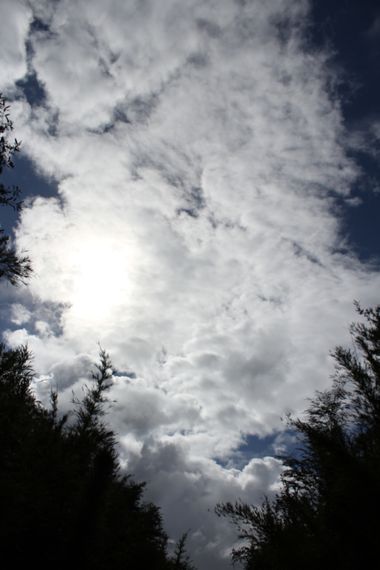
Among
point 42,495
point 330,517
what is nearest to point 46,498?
point 42,495

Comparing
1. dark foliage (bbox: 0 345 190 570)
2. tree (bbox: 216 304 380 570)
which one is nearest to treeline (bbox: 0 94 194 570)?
dark foliage (bbox: 0 345 190 570)

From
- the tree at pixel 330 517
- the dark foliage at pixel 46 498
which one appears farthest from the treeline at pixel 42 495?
the tree at pixel 330 517

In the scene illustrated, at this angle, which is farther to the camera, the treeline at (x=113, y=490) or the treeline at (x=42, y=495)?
the treeline at (x=42, y=495)

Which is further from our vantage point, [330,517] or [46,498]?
[46,498]

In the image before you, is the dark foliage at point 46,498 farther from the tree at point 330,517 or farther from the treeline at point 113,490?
the tree at point 330,517

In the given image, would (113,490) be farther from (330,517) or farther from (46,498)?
(330,517)

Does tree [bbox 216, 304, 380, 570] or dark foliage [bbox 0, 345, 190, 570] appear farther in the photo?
dark foliage [bbox 0, 345, 190, 570]

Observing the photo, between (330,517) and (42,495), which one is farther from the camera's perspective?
(42,495)

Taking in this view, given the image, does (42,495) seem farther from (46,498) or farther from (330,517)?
(330,517)

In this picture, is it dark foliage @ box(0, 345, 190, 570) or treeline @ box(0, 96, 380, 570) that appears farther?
dark foliage @ box(0, 345, 190, 570)

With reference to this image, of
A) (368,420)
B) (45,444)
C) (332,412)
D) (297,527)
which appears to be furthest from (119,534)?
(297,527)

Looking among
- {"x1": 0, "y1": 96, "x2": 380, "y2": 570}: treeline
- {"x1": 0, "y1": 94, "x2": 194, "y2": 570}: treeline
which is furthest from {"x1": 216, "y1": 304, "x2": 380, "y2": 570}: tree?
{"x1": 0, "y1": 94, "x2": 194, "y2": 570}: treeline

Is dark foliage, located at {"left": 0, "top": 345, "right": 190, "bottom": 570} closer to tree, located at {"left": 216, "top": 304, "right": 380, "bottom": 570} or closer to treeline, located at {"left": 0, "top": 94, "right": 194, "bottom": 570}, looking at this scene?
treeline, located at {"left": 0, "top": 94, "right": 194, "bottom": 570}

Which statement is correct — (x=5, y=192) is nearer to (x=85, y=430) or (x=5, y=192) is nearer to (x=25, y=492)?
(x=25, y=492)
